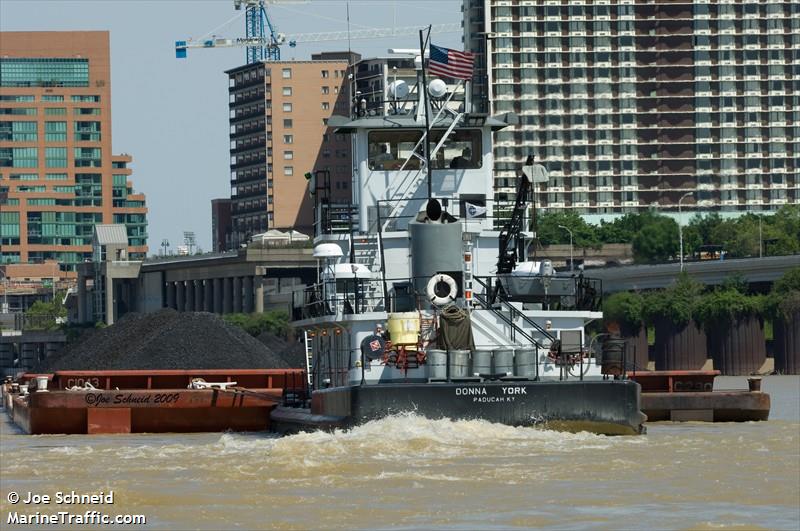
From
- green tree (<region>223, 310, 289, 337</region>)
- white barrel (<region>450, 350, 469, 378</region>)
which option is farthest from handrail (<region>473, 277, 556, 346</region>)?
green tree (<region>223, 310, 289, 337</region>)

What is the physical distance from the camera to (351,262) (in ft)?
150

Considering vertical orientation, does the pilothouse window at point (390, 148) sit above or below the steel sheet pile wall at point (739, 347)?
above

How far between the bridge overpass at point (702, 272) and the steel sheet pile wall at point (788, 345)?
15.4 metres

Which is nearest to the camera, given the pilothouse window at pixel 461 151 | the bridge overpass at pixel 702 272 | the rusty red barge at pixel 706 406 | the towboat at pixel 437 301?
the towboat at pixel 437 301

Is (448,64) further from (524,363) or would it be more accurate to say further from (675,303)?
(675,303)

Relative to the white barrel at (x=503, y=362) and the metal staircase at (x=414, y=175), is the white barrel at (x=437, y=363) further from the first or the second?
the metal staircase at (x=414, y=175)

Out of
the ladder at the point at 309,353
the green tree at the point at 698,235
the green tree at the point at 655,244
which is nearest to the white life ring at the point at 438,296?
the ladder at the point at 309,353

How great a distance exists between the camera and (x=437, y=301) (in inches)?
1635

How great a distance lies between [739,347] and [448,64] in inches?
3624

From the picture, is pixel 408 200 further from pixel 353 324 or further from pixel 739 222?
pixel 739 222

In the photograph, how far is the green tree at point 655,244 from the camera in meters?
194

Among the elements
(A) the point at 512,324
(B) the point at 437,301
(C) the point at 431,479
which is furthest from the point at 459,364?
(C) the point at 431,479

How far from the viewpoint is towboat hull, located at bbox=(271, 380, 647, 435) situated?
39.0 meters

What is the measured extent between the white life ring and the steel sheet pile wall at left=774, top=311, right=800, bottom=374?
89.2 m
